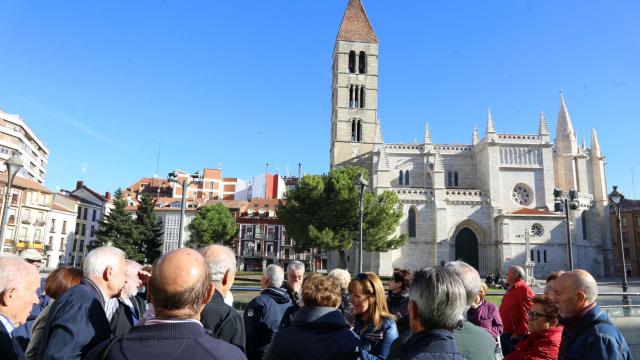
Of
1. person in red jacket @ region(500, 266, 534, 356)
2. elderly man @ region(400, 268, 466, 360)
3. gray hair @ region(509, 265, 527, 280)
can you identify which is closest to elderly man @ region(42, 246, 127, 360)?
elderly man @ region(400, 268, 466, 360)

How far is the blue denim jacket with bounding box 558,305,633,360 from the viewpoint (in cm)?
294

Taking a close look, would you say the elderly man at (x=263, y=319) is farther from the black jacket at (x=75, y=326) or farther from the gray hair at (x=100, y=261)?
the black jacket at (x=75, y=326)

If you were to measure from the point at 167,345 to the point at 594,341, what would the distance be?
2828 millimetres

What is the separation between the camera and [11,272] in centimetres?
300

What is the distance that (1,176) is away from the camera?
43812 millimetres

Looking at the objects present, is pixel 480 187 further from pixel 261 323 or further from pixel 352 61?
pixel 261 323

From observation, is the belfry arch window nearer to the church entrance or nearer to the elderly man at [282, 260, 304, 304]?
the church entrance

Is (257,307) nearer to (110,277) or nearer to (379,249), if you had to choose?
(110,277)

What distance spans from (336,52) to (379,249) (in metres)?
→ 24.4

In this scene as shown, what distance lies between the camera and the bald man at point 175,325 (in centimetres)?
185

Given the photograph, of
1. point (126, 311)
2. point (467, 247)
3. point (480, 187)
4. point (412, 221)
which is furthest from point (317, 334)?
point (480, 187)

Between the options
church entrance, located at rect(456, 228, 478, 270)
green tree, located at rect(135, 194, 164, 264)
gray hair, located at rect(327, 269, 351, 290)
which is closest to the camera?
gray hair, located at rect(327, 269, 351, 290)

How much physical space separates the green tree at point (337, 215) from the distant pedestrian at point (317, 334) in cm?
2882

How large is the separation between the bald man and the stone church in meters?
35.8
